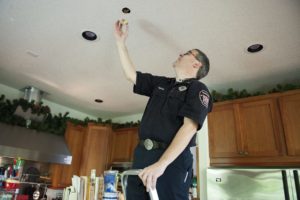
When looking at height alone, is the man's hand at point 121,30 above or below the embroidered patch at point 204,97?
above

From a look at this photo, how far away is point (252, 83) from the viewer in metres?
2.91

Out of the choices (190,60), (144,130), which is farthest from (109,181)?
(190,60)

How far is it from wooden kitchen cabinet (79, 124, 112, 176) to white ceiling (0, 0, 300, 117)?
41.0 inches

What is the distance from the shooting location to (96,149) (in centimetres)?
395

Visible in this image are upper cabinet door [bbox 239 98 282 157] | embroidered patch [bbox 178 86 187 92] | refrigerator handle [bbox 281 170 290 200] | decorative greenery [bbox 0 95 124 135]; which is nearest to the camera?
embroidered patch [bbox 178 86 187 92]

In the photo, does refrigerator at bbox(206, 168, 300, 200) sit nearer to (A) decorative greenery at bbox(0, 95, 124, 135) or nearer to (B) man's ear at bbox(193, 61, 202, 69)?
(B) man's ear at bbox(193, 61, 202, 69)

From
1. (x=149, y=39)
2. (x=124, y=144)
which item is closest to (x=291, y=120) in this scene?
(x=149, y=39)

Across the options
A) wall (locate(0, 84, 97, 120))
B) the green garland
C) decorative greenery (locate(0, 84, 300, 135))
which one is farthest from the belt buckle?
wall (locate(0, 84, 97, 120))

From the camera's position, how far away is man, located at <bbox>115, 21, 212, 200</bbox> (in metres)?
0.85

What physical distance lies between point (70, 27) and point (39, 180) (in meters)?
2.49

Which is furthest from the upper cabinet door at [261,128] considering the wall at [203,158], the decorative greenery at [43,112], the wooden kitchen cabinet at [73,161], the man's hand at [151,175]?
the wooden kitchen cabinet at [73,161]

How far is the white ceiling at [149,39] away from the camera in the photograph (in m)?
1.84

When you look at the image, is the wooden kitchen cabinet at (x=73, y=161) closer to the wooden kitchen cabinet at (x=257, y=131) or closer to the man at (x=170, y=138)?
the wooden kitchen cabinet at (x=257, y=131)

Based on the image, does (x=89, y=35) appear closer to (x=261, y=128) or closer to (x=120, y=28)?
(x=120, y=28)
